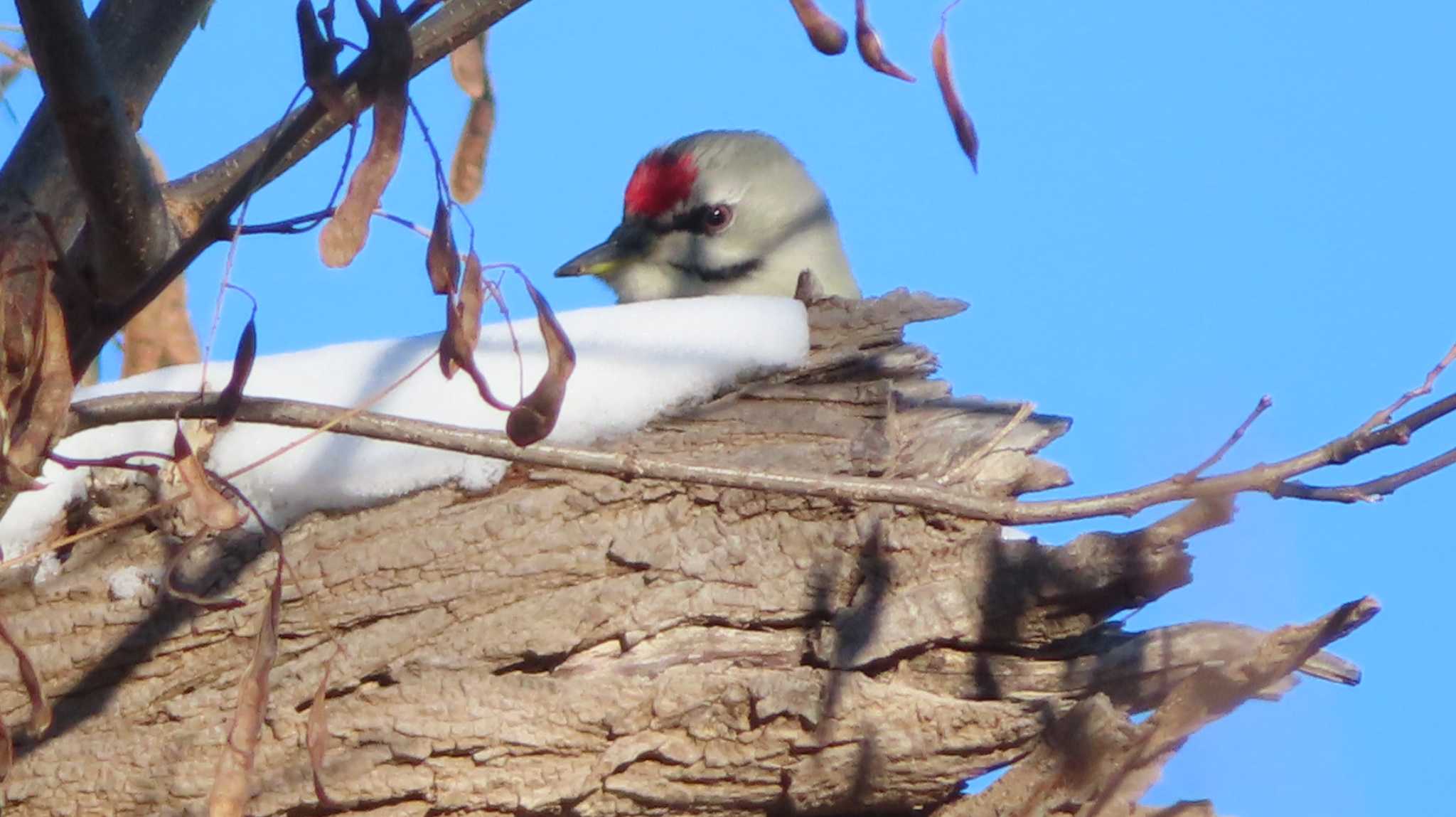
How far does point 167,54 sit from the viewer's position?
269 cm

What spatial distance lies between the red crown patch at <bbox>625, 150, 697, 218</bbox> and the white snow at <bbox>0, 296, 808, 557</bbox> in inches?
61.0

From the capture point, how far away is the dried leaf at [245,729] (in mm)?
1933

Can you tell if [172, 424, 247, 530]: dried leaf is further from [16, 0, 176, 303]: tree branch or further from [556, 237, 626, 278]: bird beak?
[556, 237, 626, 278]: bird beak

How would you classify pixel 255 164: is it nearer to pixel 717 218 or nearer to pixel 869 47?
pixel 869 47

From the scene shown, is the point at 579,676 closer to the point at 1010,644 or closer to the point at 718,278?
the point at 1010,644

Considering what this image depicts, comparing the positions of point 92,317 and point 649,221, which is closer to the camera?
point 92,317

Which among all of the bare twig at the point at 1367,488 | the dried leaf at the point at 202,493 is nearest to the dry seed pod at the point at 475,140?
the dried leaf at the point at 202,493

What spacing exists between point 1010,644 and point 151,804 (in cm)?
137

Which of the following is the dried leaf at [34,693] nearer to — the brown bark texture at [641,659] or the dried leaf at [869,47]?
the brown bark texture at [641,659]

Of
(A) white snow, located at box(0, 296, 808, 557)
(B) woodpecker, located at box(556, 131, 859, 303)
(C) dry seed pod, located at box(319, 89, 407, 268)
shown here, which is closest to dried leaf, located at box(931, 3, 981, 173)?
(C) dry seed pod, located at box(319, 89, 407, 268)

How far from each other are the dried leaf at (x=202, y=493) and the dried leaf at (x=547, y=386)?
1.18 ft

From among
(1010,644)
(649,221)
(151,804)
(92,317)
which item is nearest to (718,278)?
(649,221)

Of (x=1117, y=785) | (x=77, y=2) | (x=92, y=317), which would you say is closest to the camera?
(x=77, y=2)

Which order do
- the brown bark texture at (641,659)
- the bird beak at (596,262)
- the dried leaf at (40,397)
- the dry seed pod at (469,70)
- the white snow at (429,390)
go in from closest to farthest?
the dried leaf at (40,397) → the dry seed pod at (469,70) → the brown bark texture at (641,659) → the white snow at (429,390) → the bird beak at (596,262)
